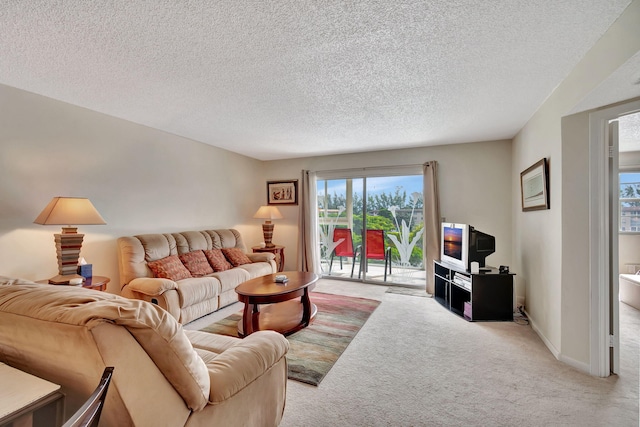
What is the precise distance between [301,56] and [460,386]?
2704 mm

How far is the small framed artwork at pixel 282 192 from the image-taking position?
224 inches

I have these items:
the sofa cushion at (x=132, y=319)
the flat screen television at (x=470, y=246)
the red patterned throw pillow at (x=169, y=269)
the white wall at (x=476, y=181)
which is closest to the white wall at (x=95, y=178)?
the red patterned throw pillow at (x=169, y=269)

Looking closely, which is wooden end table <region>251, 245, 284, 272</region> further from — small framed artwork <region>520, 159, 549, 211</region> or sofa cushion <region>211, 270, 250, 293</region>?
small framed artwork <region>520, 159, 549, 211</region>

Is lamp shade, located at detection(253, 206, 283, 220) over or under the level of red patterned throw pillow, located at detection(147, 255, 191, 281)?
over

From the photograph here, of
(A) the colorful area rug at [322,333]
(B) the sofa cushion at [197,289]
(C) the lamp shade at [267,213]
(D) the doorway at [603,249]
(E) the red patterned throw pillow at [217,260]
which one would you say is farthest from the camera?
(C) the lamp shade at [267,213]

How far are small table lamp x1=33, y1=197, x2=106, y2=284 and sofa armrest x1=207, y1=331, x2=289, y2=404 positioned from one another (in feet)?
6.78

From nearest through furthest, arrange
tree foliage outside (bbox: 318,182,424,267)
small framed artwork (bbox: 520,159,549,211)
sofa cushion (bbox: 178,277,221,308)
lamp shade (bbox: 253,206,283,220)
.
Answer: small framed artwork (bbox: 520,159,549,211), sofa cushion (bbox: 178,277,221,308), tree foliage outside (bbox: 318,182,424,267), lamp shade (bbox: 253,206,283,220)

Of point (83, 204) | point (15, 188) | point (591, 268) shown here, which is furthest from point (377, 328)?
point (15, 188)

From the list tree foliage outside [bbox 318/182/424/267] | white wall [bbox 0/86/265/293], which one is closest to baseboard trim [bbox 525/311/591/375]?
tree foliage outside [bbox 318/182/424/267]

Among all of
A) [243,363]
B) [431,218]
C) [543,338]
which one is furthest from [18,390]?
[431,218]

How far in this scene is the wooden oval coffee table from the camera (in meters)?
2.75

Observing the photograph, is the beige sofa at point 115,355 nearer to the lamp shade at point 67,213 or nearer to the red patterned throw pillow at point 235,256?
the lamp shade at point 67,213

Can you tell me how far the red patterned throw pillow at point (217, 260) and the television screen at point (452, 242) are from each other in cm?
320

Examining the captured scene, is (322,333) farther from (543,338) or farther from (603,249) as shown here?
(603,249)
